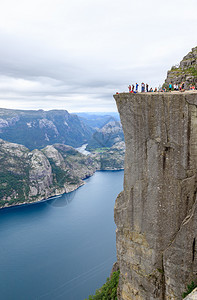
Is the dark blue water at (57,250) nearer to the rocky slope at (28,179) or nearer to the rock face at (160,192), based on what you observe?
the rocky slope at (28,179)

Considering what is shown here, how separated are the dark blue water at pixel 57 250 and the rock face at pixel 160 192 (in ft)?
149

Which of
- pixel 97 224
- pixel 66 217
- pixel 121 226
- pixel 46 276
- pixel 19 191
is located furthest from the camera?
pixel 19 191

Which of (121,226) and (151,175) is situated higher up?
(151,175)

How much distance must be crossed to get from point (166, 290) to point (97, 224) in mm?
83098

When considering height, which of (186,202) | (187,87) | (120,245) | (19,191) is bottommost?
(19,191)

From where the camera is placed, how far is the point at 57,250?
77688mm

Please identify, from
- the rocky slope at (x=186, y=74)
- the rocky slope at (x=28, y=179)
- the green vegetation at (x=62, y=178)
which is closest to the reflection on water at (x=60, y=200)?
the rocky slope at (x=28, y=179)

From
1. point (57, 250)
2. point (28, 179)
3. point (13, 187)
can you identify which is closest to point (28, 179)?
point (28, 179)

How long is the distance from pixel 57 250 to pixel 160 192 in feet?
239

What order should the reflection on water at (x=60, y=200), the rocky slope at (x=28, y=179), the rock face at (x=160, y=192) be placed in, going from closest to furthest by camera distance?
the rock face at (x=160, y=192), the reflection on water at (x=60, y=200), the rocky slope at (x=28, y=179)

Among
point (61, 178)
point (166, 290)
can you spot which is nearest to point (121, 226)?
point (166, 290)

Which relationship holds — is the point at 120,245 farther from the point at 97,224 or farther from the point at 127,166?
the point at 97,224

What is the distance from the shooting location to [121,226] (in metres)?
21.1

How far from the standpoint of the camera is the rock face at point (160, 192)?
15.4 m
